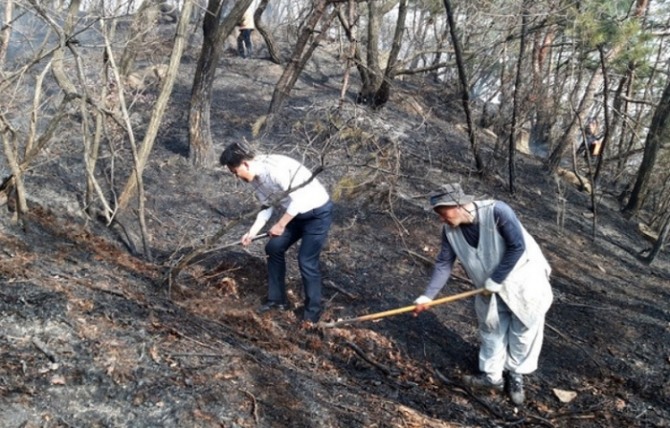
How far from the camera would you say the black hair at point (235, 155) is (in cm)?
397

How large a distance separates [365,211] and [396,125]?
130 inches

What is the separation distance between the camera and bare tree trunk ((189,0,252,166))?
21.6ft

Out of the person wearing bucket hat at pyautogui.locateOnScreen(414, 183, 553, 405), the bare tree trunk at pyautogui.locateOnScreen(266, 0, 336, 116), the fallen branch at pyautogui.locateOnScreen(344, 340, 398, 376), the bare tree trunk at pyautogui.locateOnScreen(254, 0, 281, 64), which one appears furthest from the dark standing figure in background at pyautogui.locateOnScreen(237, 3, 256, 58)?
the person wearing bucket hat at pyautogui.locateOnScreen(414, 183, 553, 405)

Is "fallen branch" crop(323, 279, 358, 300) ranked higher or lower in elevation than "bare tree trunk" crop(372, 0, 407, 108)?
lower

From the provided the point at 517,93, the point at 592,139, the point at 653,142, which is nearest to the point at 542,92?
the point at 517,93

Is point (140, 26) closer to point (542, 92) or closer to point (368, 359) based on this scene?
point (368, 359)

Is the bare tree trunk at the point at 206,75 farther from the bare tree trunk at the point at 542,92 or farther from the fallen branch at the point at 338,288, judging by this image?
the bare tree trunk at the point at 542,92

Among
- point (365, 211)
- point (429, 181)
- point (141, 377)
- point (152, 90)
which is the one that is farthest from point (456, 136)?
point (141, 377)

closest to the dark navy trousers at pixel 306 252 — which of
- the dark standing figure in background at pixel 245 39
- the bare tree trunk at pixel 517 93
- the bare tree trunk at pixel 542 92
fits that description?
the bare tree trunk at pixel 517 93

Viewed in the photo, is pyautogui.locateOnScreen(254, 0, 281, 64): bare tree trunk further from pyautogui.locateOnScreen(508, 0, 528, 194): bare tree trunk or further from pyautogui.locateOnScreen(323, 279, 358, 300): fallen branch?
pyautogui.locateOnScreen(323, 279, 358, 300): fallen branch

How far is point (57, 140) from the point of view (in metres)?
6.21

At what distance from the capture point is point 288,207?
4.18m

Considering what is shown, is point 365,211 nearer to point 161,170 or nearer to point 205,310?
point 161,170

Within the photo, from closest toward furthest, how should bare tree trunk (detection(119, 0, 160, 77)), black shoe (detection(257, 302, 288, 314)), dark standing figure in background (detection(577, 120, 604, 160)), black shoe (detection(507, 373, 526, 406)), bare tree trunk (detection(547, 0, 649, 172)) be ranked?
1. black shoe (detection(507, 373, 526, 406))
2. black shoe (detection(257, 302, 288, 314))
3. bare tree trunk (detection(119, 0, 160, 77))
4. bare tree trunk (detection(547, 0, 649, 172))
5. dark standing figure in background (detection(577, 120, 604, 160))
